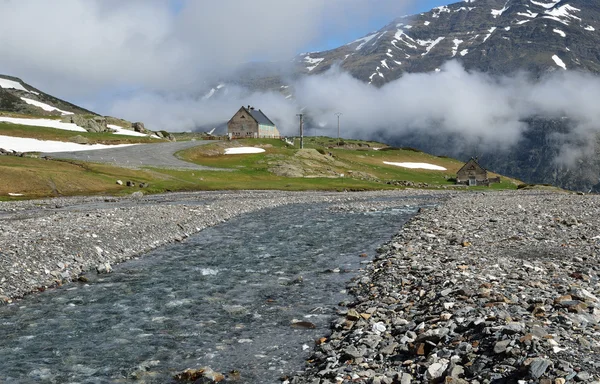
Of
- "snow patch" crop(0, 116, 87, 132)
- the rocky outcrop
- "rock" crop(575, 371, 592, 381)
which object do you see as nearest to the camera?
"rock" crop(575, 371, 592, 381)

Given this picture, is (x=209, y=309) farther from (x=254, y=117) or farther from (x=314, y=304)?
(x=254, y=117)

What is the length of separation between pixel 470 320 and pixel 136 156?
9946 centimetres

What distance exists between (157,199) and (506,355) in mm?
53361

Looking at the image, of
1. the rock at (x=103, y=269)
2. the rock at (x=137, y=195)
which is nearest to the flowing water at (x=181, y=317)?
the rock at (x=103, y=269)

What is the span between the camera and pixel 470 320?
39.8 feet

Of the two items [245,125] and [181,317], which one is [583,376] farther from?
[245,125]

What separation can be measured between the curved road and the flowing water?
66938 millimetres

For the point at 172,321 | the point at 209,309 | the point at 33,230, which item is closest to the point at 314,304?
the point at 209,309

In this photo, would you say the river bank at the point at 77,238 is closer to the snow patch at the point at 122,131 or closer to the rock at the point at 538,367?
the rock at the point at 538,367

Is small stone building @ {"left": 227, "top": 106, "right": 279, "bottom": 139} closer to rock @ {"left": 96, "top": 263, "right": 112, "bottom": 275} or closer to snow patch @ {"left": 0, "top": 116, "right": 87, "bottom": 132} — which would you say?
snow patch @ {"left": 0, "top": 116, "right": 87, "bottom": 132}

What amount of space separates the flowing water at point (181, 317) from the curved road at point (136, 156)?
66.9m

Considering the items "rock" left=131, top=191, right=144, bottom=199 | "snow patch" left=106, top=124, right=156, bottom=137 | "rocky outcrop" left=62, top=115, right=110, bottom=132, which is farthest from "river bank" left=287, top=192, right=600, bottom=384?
"snow patch" left=106, top=124, right=156, bottom=137

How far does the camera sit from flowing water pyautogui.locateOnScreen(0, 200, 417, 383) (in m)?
12.1

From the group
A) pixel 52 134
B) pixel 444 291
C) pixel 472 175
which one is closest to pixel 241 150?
pixel 52 134
